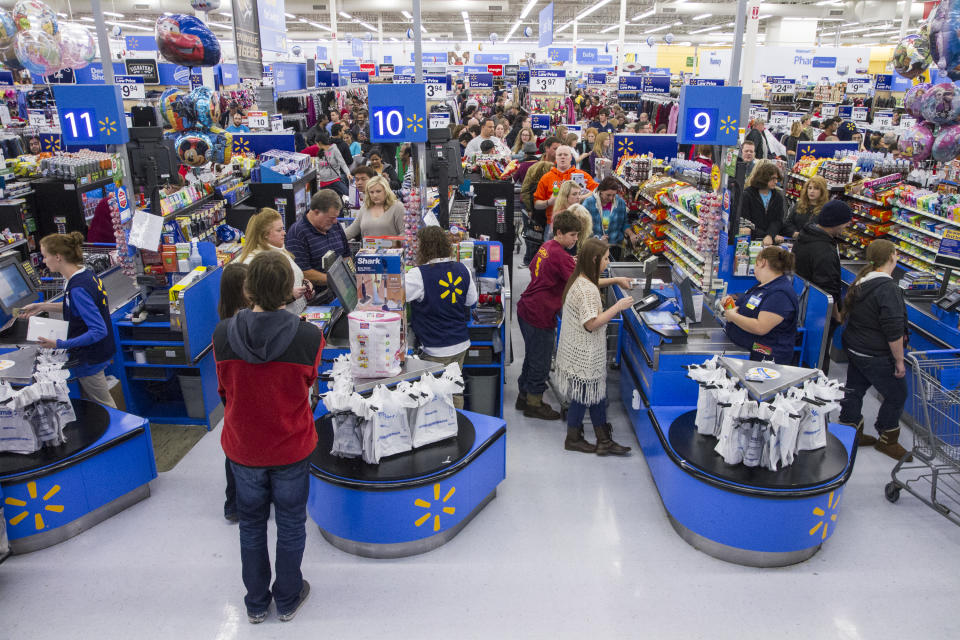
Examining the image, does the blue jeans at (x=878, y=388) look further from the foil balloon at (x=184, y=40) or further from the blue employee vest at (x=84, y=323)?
the foil balloon at (x=184, y=40)

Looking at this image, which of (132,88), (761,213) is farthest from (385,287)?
(132,88)

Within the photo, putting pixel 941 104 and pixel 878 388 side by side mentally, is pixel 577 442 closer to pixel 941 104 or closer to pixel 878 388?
pixel 878 388

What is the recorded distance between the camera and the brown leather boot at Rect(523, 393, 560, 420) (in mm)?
5219

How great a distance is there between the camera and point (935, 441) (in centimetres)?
388

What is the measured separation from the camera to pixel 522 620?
10.8 ft

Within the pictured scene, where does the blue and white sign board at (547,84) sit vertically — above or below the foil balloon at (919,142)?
above

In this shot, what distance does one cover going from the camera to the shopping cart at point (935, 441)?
3.84 metres

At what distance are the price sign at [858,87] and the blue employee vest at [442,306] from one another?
21.4m

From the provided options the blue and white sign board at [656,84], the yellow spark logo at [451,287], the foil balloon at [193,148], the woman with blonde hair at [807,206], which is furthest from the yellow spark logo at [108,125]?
the blue and white sign board at [656,84]

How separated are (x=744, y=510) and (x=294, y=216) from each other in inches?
248

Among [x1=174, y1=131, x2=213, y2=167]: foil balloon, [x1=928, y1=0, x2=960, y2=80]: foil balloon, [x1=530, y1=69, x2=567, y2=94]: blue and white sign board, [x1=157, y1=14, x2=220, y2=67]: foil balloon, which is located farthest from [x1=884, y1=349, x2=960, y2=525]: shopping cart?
[x1=530, y1=69, x2=567, y2=94]: blue and white sign board

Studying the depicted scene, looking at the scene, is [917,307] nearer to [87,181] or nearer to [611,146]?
[611,146]

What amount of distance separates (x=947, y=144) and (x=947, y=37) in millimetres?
1227

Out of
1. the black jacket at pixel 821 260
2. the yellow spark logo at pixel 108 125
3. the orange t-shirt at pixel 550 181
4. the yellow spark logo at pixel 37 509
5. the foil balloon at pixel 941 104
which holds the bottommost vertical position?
the yellow spark logo at pixel 37 509
